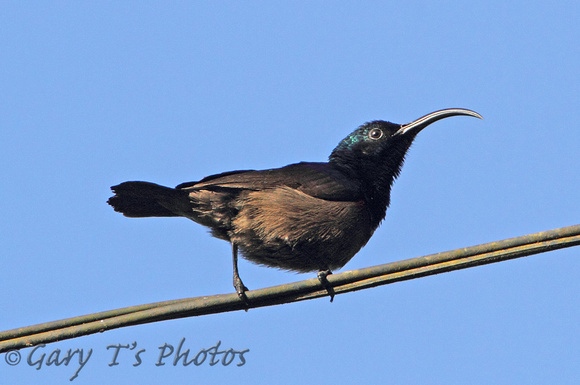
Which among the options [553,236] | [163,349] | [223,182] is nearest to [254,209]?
[223,182]

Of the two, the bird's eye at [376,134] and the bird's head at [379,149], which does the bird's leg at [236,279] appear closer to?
the bird's head at [379,149]

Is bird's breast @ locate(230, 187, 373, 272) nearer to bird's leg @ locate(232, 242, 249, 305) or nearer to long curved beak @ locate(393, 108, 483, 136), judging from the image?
bird's leg @ locate(232, 242, 249, 305)

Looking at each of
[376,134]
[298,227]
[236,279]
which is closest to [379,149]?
[376,134]

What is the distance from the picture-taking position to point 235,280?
690 centimetres

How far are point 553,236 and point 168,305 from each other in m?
2.29

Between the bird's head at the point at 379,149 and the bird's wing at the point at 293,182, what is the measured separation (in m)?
0.44

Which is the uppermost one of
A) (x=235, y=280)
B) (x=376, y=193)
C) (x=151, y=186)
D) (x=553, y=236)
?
(x=151, y=186)

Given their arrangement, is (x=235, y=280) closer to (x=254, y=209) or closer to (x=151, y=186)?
(x=254, y=209)

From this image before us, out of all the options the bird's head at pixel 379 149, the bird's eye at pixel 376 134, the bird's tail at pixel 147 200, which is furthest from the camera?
the bird's eye at pixel 376 134

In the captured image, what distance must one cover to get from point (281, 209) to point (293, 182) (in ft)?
1.31

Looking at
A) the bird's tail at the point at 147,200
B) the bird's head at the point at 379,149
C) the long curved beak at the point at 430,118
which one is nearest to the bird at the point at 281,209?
the bird's tail at the point at 147,200

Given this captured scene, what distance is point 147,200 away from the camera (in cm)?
749

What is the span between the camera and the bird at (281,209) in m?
6.94

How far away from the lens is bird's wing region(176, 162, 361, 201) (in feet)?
23.0
